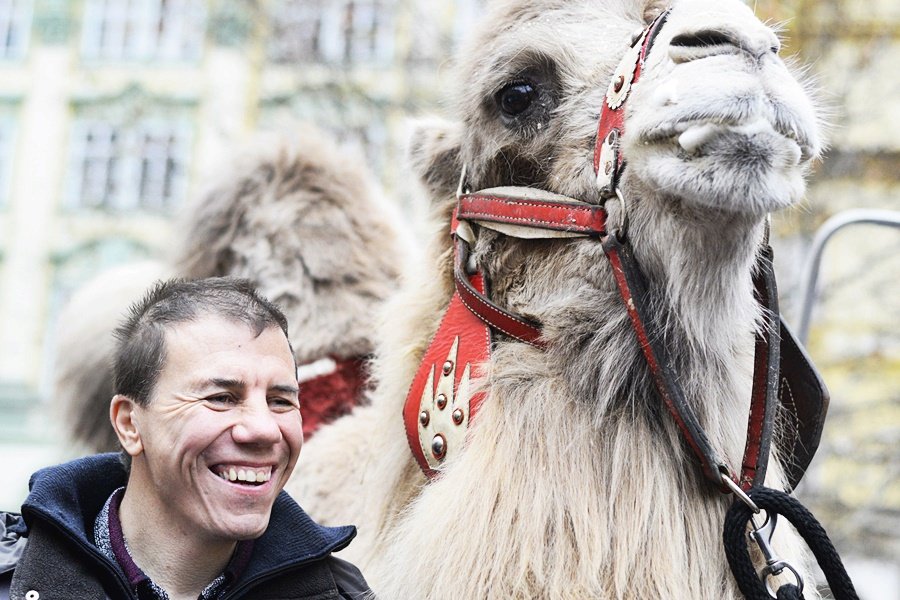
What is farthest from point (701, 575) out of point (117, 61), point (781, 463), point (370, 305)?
point (117, 61)

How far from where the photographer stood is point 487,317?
2357 mm

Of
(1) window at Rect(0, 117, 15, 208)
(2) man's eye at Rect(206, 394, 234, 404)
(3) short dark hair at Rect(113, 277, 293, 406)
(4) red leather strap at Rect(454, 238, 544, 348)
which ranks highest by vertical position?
(4) red leather strap at Rect(454, 238, 544, 348)

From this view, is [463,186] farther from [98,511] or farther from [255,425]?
[98,511]

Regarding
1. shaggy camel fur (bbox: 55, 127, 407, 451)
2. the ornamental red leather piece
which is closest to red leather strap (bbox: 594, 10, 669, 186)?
the ornamental red leather piece

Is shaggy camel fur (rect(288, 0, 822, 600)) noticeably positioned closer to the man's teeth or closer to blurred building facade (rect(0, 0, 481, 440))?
the man's teeth

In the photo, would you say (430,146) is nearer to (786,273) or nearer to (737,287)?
(737,287)

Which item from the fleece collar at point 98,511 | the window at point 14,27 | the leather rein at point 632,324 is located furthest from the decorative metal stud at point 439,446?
the window at point 14,27

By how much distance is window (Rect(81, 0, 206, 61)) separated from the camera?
21.0 metres

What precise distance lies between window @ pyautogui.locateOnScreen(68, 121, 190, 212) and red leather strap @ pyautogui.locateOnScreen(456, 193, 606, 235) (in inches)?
701

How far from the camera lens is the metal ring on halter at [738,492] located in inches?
78.7

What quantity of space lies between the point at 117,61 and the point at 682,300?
21078 millimetres

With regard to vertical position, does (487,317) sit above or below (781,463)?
above

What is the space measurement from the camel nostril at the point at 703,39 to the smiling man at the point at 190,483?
1017 millimetres

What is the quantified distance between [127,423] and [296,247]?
1.73 metres
